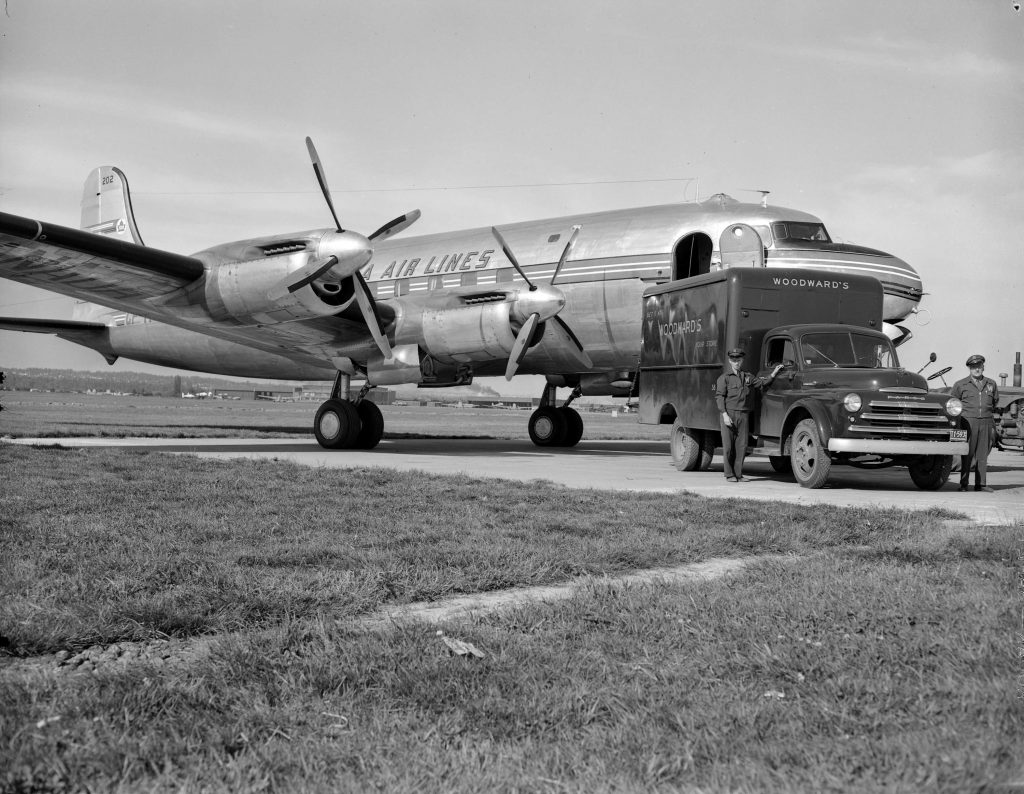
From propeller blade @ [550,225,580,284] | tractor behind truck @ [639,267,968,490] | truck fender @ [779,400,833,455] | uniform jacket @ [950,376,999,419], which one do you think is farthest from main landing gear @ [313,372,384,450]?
uniform jacket @ [950,376,999,419]

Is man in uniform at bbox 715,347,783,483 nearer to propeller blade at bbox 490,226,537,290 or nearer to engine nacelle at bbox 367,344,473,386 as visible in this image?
propeller blade at bbox 490,226,537,290

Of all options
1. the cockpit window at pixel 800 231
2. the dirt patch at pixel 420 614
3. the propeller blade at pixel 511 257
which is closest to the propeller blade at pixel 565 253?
the propeller blade at pixel 511 257

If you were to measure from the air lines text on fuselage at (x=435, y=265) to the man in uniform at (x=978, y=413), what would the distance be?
9.57 meters

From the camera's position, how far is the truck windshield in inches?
482

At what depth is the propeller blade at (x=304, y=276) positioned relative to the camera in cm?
1433

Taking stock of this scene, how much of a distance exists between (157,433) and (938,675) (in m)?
21.0

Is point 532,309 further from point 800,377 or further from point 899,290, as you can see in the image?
point 899,290

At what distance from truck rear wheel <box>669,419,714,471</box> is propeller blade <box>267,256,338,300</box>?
6074 mm

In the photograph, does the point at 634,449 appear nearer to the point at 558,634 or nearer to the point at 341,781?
the point at 558,634

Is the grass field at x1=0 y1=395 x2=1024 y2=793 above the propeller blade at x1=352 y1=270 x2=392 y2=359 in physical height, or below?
below

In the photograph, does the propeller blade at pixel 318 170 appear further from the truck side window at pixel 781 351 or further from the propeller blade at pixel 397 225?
the truck side window at pixel 781 351

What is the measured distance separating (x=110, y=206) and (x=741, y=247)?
49.9 feet

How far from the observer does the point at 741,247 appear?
15727 mm

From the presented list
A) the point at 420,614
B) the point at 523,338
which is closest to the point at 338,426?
the point at 523,338
